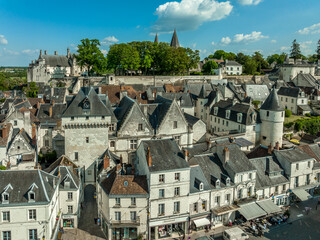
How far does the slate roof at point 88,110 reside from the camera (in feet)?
114

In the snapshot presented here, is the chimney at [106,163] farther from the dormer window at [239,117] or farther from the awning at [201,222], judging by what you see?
the dormer window at [239,117]

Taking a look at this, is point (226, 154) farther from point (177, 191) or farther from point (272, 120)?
point (272, 120)

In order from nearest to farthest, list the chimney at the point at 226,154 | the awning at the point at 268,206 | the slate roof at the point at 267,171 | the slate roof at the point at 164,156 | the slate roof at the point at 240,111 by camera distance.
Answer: the slate roof at the point at 164,156 < the awning at the point at 268,206 < the chimney at the point at 226,154 < the slate roof at the point at 267,171 < the slate roof at the point at 240,111

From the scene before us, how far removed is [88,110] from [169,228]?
1715 centimetres

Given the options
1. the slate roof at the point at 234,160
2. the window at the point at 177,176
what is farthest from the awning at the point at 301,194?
the window at the point at 177,176

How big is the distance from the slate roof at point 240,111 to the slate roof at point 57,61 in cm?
6203

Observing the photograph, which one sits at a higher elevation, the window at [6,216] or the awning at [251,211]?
the window at [6,216]

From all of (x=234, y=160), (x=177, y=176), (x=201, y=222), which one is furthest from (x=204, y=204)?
(x=234, y=160)

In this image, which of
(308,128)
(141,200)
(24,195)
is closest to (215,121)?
(308,128)

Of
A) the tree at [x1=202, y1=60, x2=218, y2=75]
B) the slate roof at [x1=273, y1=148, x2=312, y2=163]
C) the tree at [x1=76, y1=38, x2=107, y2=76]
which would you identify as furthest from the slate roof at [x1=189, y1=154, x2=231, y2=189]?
the tree at [x1=202, y1=60, x2=218, y2=75]

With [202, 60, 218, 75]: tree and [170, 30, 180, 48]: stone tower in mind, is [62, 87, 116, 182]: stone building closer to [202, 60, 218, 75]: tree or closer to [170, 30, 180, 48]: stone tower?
[202, 60, 218, 75]: tree

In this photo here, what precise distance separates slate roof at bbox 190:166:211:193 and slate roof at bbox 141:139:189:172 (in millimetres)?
2480

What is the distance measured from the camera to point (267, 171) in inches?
1304

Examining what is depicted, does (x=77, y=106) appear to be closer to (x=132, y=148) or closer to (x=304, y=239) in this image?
(x=132, y=148)
